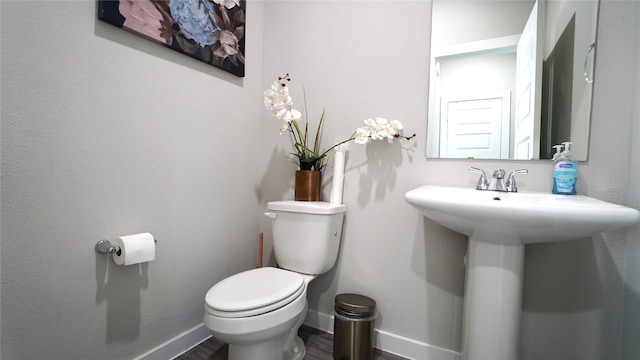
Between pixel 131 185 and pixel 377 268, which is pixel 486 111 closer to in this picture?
pixel 377 268

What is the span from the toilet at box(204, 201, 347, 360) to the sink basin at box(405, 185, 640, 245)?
1.83 feet

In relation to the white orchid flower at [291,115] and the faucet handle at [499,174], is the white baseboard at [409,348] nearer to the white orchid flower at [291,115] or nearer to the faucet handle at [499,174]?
the faucet handle at [499,174]

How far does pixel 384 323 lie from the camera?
1.43 m

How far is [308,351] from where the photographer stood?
1394 mm

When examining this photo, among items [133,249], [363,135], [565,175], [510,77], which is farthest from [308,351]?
[510,77]

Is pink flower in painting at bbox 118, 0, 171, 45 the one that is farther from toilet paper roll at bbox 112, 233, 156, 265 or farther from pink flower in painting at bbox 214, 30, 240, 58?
toilet paper roll at bbox 112, 233, 156, 265

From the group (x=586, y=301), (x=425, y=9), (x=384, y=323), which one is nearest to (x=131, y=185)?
(x=384, y=323)

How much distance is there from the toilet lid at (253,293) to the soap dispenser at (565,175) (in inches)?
42.0

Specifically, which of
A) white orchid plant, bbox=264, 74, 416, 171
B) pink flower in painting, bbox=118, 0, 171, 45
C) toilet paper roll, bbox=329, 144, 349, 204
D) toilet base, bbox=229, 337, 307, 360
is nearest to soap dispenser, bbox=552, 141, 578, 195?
white orchid plant, bbox=264, 74, 416, 171

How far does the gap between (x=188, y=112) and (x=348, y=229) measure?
99 centimetres

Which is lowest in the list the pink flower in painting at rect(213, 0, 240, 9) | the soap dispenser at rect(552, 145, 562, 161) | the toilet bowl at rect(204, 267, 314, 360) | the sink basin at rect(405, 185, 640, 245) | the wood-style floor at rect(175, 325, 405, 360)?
the wood-style floor at rect(175, 325, 405, 360)

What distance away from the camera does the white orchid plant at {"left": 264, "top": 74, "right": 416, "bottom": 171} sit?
1.34 metres

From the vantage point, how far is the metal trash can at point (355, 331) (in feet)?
4.20

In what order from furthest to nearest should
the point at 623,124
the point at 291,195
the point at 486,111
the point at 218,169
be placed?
the point at 291,195 < the point at 218,169 < the point at 486,111 < the point at 623,124
